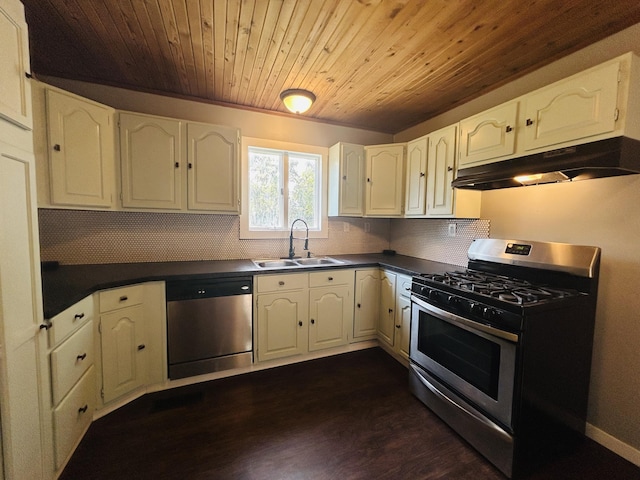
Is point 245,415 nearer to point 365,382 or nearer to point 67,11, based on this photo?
point 365,382

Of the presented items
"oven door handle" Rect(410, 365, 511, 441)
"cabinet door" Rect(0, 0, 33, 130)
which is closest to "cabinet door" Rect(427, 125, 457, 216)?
"oven door handle" Rect(410, 365, 511, 441)

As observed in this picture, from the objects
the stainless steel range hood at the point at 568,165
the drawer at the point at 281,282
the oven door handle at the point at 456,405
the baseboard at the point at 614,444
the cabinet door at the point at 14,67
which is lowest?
A: the baseboard at the point at 614,444

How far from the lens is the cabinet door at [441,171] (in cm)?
224

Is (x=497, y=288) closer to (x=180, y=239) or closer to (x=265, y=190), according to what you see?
(x=265, y=190)

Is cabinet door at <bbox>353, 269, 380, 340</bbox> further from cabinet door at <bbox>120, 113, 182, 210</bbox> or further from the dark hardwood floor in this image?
cabinet door at <bbox>120, 113, 182, 210</bbox>

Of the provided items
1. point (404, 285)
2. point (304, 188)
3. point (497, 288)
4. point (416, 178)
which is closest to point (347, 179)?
point (304, 188)

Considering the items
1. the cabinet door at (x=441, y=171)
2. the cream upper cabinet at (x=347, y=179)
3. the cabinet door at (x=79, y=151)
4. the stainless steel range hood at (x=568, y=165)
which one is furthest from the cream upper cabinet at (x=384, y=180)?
the cabinet door at (x=79, y=151)

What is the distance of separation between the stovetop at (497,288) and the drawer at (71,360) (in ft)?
7.13

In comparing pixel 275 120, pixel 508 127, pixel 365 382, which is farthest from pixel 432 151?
pixel 365 382

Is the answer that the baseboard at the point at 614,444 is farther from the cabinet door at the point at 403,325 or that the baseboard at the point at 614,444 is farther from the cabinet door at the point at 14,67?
the cabinet door at the point at 14,67

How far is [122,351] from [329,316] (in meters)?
1.62

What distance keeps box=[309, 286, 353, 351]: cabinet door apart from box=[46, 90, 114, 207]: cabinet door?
6.05 ft

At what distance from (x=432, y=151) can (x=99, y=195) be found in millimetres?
2758

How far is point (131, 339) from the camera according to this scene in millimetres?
1872
